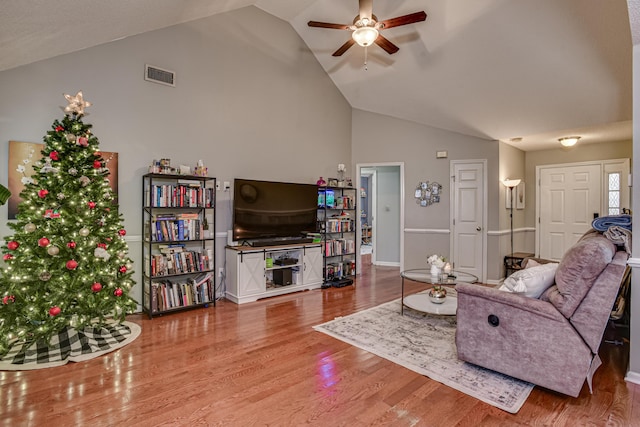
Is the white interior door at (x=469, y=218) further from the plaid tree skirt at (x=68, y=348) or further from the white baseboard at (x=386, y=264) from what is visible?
the plaid tree skirt at (x=68, y=348)

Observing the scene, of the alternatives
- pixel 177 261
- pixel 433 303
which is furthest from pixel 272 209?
pixel 433 303

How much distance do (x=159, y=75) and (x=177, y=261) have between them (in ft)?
7.46

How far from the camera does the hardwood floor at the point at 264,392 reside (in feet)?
6.68

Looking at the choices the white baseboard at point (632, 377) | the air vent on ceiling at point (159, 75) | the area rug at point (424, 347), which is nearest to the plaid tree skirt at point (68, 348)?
the area rug at point (424, 347)

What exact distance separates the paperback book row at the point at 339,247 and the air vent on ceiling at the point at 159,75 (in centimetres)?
326

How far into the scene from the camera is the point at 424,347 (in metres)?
3.05

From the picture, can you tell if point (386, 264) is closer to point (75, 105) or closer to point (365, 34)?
point (365, 34)

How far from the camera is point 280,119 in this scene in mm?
5414

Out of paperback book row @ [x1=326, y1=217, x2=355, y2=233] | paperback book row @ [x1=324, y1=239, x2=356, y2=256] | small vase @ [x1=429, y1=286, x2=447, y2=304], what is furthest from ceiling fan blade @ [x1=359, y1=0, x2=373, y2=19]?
paperback book row @ [x1=324, y1=239, x2=356, y2=256]

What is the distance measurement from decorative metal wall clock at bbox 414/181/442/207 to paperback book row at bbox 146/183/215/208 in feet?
12.1

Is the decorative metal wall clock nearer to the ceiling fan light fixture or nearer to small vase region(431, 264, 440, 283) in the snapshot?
small vase region(431, 264, 440, 283)

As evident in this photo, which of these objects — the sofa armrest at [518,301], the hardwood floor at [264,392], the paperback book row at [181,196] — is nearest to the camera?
the hardwood floor at [264,392]

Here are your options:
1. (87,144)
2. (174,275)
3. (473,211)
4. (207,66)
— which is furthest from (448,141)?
(87,144)

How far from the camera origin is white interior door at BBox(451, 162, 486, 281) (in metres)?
5.75
